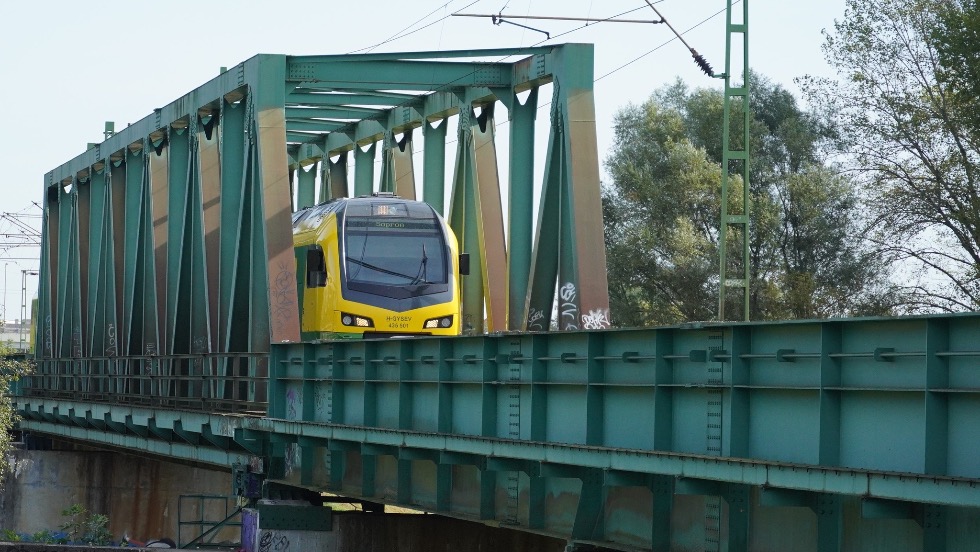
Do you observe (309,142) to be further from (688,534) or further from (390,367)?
(688,534)

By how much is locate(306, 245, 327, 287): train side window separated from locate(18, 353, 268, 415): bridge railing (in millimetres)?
1800

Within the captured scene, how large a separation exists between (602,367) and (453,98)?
19186 mm

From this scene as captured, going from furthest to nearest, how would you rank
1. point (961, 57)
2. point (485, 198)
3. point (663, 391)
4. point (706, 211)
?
1. point (706, 211)
2. point (961, 57)
3. point (485, 198)
4. point (663, 391)

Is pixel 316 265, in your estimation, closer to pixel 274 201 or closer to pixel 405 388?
pixel 274 201

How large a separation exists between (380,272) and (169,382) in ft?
15.7

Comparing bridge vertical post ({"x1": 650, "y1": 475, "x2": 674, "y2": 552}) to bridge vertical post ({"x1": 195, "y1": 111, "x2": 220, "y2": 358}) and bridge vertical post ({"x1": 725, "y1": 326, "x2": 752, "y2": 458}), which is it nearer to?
bridge vertical post ({"x1": 725, "y1": 326, "x2": 752, "y2": 458})

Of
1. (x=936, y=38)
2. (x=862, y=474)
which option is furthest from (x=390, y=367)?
(x=936, y=38)

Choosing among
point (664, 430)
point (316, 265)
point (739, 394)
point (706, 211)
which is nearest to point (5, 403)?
point (316, 265)

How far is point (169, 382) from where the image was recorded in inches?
1149

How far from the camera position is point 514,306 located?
27.4 meters

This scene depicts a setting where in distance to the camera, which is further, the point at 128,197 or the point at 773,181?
the point at 773,181

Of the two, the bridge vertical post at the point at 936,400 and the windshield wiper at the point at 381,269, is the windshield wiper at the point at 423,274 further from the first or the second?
the bridge vertical post at the point at 936,400

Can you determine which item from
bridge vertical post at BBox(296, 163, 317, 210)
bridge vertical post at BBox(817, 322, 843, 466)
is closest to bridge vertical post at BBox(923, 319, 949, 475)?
bridge vertical post at BBox(817, 322, 843, 466)

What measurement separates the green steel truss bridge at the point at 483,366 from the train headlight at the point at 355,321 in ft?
5.17
